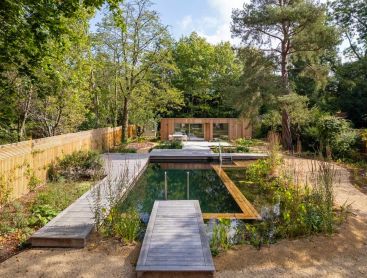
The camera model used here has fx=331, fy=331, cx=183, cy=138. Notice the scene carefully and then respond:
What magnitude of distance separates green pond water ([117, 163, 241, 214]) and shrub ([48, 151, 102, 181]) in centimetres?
135

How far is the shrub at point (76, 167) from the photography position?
8.95 meters

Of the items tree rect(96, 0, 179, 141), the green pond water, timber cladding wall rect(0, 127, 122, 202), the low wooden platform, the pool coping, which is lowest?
the green pond water

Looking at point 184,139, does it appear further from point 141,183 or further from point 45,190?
point 45,190

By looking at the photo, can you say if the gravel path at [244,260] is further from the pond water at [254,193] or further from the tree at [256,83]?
the tree at [256,83]

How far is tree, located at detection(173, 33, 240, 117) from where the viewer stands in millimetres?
27266

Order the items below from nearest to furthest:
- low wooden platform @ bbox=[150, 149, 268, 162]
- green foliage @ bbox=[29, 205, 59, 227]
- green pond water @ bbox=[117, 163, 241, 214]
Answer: green foliage @ bbox=[29, 205, 59, 227] < green pond water @ bbox=[117, 163, 241, 214] < low wooden platform @ bbox=[150, 149, 268, 162]

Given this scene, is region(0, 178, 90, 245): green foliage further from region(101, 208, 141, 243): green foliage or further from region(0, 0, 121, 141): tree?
region(0, 0, 121, 141): tree

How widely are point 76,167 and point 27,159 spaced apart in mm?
2094

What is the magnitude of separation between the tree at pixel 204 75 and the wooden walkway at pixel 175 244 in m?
22.2

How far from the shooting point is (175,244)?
4262mm

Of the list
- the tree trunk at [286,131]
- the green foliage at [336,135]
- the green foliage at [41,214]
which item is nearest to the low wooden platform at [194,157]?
the tree trunk at [286,131]

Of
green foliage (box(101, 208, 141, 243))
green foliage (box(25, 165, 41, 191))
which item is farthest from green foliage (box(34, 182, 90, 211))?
green foliage (box(101, 208, 141, 243))

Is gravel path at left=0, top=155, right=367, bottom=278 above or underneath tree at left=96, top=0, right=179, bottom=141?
underneath

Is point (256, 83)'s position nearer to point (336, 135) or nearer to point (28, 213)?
point (336, 135)
